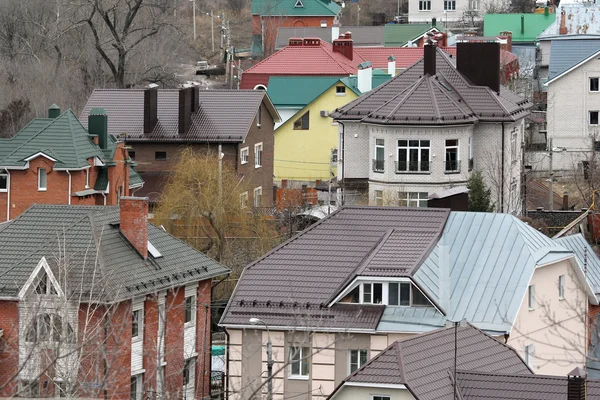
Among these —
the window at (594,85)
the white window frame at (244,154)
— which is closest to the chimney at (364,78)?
the window at (594,85)

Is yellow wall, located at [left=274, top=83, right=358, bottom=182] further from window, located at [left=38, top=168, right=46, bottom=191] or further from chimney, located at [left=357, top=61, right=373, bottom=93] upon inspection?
window, located at [left=38, top=168, right=46, bottom=191]

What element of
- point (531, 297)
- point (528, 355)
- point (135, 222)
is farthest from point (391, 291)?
point (135, 222)

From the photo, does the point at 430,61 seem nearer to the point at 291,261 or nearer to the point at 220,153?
the point at 220,153

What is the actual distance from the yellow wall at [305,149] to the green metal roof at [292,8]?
3688cm

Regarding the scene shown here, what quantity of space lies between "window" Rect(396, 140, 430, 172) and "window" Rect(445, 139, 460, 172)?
0.61 metres

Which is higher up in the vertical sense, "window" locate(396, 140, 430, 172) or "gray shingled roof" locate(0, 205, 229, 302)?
"window" locate(396, 140, 430, 172)

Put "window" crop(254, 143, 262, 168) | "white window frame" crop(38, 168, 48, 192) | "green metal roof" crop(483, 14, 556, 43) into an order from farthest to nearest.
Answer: "green metal roof" crop(483, 14, 556, 43), "window" crop(254, 143, 262, 168), "white window frame" crop(38, 168, 48, 192)

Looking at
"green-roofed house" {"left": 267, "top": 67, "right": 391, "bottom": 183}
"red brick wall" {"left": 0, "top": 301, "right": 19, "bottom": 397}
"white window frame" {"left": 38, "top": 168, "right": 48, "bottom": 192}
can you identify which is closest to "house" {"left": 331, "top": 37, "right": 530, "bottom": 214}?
"white window frame" {"left": 38, "top": 168, "right": 48, "bottom": 192}

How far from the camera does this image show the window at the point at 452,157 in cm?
5188

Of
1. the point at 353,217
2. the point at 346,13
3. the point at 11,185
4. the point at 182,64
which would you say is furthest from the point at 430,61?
the point at 346,13

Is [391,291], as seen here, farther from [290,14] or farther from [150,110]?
[290,14]

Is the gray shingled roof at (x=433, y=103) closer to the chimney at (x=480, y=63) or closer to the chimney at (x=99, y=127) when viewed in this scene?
the chimney at (x=480, y=63)

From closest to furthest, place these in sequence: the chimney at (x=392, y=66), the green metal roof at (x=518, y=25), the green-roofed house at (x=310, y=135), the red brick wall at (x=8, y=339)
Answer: the red brick wall at (x=8, y=339), the green-roofed house at (x=310, y=135), the chimney at (x=392, y=66), the green metal roof at (x=518, y=25)

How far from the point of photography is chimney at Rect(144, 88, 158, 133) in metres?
57.5
